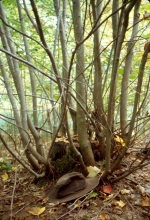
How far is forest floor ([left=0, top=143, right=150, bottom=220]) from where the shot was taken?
1.94 metres

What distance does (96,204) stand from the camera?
2.08 metres

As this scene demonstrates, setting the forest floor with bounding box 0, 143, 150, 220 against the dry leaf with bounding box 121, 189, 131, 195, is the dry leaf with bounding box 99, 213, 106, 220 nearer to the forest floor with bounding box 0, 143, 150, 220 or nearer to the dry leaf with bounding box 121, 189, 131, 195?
the forest floor with bounding box 0, 143, 150, 220

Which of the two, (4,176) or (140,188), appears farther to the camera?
(4,176)

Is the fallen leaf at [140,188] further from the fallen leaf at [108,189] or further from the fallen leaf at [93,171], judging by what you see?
the fallen leaf at [93,171]

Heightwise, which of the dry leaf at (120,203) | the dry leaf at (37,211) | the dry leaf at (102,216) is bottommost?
the dry leaf at (37,211)

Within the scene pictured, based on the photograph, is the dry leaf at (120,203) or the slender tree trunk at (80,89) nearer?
the dry leaf at (120,203)

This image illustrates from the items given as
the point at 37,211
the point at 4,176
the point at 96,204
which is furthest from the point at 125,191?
the point at 4,176

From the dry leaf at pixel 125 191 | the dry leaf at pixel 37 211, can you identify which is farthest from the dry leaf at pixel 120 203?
the dry leaf at pixel 37 211

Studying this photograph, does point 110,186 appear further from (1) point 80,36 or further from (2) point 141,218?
(1) point 80,36

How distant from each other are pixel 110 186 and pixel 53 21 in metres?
4.10

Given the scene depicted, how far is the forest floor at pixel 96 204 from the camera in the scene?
6.38ft

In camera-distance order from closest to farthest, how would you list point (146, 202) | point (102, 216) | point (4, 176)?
point (102, 216) < point (146, 202) < point (4, 176)

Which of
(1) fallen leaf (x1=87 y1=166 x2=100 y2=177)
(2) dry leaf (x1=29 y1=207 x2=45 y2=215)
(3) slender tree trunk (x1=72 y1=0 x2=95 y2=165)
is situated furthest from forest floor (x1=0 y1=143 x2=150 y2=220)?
(3) slender tree trunk (x1=72 y1=0 x2=95 y2=165)

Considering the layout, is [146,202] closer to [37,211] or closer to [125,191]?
[125,191]
